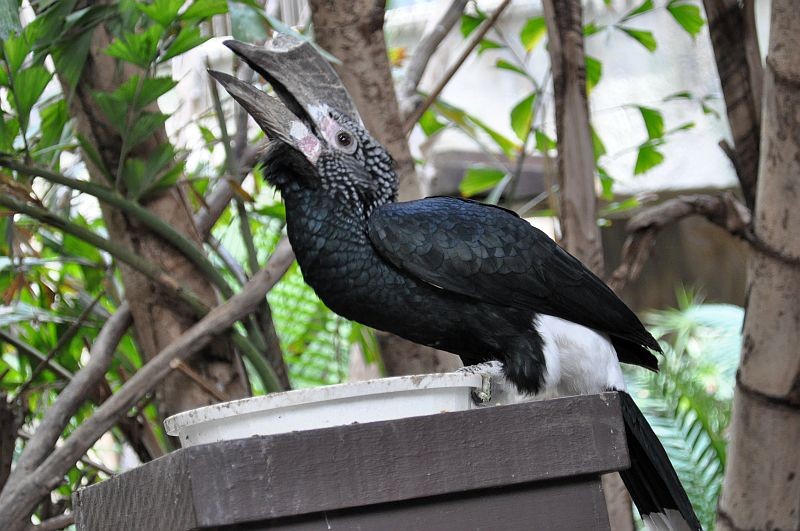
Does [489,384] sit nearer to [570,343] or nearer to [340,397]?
[570,343]

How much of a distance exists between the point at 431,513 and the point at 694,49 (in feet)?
13.6

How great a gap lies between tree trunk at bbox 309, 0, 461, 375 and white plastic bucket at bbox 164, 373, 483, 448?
848 mm

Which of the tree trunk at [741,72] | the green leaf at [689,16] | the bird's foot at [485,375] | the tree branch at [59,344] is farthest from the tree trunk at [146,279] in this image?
the green leaf at [689,16]

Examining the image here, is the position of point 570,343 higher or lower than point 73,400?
higher

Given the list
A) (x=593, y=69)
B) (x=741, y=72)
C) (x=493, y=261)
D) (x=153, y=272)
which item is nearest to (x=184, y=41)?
(x=153, y=272)

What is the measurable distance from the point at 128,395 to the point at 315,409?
769mm

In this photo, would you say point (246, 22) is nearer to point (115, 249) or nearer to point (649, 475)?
point (115, 249)

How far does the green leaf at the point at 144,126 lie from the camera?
1.59 metres

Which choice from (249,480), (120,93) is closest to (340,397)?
(249,480)

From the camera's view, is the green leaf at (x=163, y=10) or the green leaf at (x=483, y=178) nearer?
the green leaf at (x=163, y=10)

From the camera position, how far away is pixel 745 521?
143 centimetres

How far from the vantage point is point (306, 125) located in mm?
1250

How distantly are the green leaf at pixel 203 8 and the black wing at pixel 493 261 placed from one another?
484mm

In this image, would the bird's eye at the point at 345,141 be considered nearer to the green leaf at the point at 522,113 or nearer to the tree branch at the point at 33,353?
the tree branch at the point at 33,353
